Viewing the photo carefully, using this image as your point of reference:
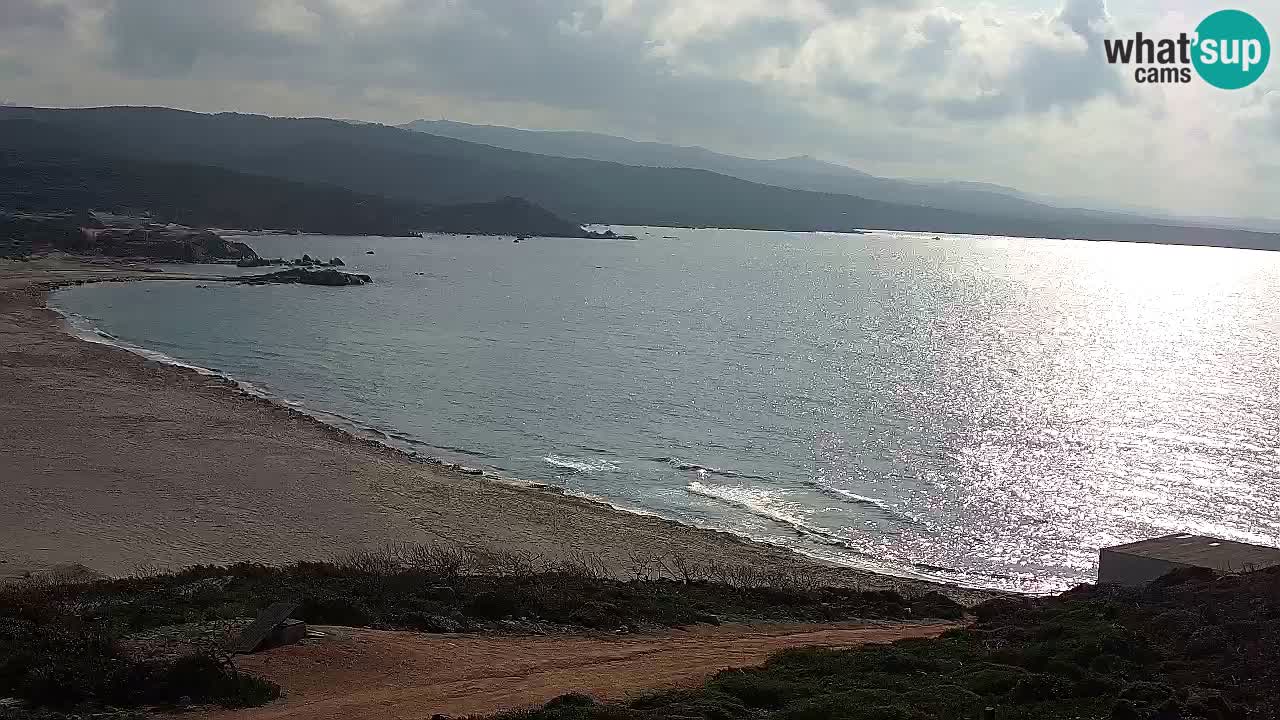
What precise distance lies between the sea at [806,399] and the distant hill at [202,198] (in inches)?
2129

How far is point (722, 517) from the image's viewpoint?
2753 cm

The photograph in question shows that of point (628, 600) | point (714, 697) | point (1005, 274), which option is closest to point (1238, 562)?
point (628, 600)

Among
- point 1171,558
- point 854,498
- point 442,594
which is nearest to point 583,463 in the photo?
point 854,498

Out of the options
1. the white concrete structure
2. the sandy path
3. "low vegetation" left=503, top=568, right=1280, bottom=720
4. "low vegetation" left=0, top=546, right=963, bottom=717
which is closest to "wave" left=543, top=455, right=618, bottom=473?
"low vegetation" left=0, top=546, right=963, bottom=717


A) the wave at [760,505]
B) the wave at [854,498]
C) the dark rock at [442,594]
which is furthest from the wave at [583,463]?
the dark rock at [442,594]

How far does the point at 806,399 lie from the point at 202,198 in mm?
138016

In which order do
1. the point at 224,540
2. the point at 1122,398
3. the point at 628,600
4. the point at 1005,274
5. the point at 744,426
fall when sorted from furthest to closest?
the point at 1005,274
the point at 1122,398
the point at 744,426
the point at 224,540
the point at 628,600

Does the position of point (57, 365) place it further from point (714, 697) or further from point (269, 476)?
point (714, 697)

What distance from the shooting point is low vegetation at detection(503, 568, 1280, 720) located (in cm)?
1023

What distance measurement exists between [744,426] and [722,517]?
1279 cm

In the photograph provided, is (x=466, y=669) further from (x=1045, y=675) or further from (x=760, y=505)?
(x=760, y=505)

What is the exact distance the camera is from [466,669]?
1259 centimetres

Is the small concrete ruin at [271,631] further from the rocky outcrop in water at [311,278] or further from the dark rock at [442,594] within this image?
the rocky outcrop in water at [311,278]

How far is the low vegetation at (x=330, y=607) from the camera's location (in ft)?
35.5
